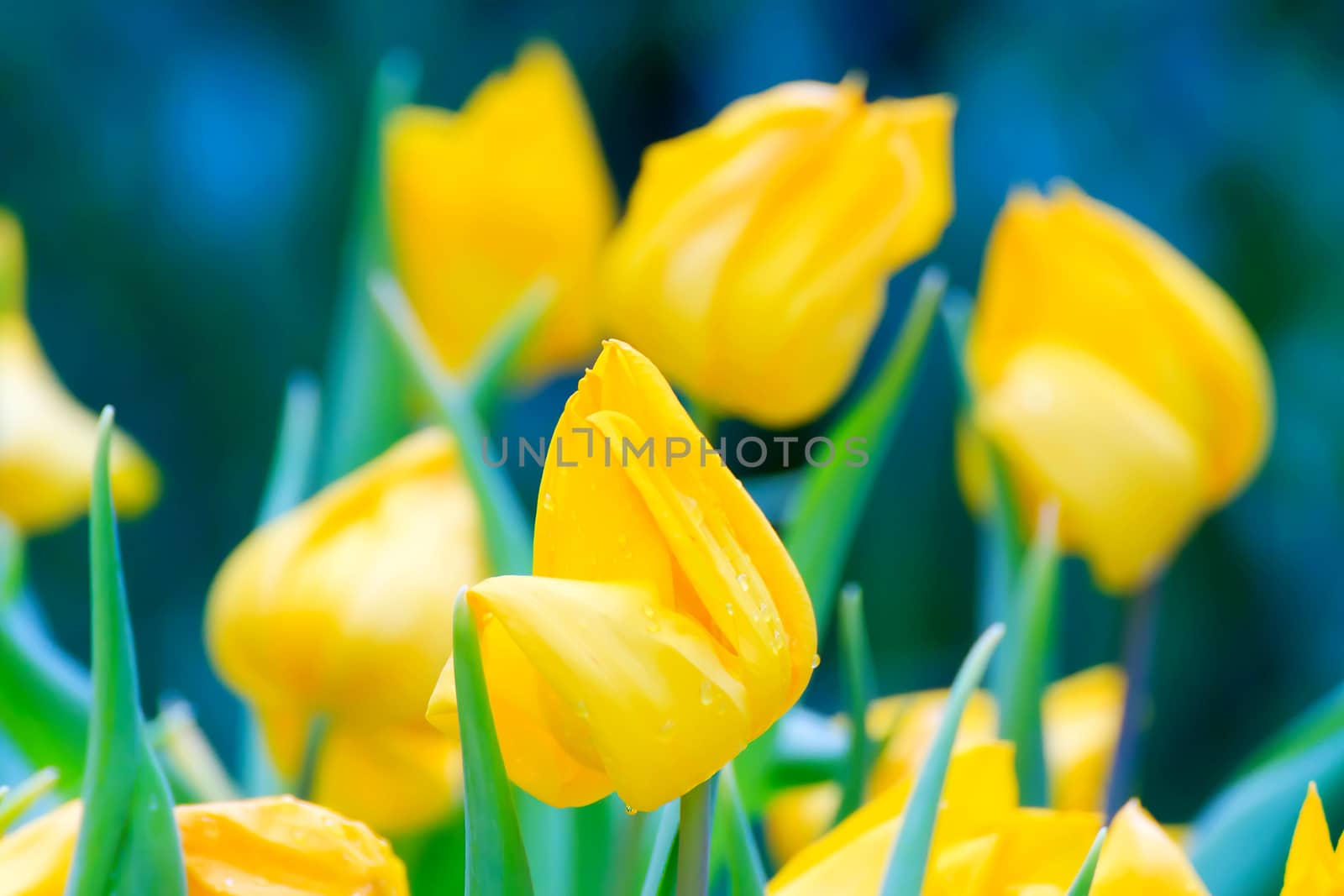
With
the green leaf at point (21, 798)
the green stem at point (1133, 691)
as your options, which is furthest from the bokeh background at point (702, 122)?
the green leaf at point (21, 798)

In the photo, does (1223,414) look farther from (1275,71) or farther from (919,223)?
(1275,71)

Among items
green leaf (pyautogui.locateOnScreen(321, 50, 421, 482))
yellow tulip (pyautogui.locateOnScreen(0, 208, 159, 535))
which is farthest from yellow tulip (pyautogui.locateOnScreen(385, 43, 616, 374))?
yellow tulip (pyautogui.locateOnScreen(0, 208, 159, 535))

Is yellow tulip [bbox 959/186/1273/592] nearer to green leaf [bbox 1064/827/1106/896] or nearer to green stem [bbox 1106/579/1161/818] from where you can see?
green stem [bbox 1106/579/1161/818]

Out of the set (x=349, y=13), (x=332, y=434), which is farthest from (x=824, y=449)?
(x=349, y=13)

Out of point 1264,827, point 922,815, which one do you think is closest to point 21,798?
point 922,815

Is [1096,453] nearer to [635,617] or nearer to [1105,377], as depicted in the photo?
[1105,377]
